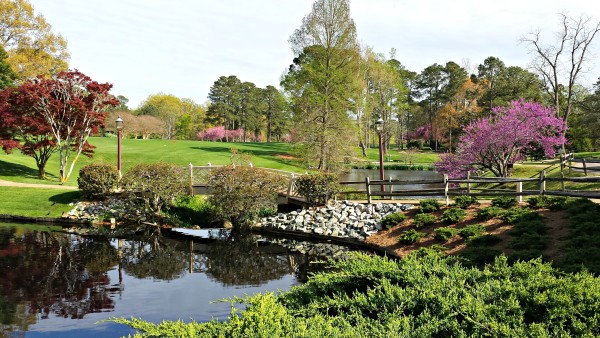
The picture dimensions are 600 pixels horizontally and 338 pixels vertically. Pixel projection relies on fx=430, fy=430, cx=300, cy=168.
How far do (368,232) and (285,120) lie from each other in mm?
74681

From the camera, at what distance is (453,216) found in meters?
15.7

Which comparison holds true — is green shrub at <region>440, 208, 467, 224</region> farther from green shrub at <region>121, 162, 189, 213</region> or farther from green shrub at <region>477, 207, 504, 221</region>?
green shrub at <region>121, 162, 189, 213</region>

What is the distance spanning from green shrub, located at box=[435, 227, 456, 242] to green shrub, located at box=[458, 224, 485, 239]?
0.28 meters

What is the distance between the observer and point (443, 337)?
4965 mm

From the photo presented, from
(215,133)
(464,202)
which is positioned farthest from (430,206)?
(215,133)

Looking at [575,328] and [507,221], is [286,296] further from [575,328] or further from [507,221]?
[507,221]

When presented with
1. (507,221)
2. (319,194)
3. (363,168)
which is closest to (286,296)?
(507,221)

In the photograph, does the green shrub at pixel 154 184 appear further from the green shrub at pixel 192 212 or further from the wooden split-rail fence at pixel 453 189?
the wooden split-rail fence at pixel 453 189

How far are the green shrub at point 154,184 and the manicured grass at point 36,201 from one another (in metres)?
4.74

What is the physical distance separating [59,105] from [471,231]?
25362 millimetres

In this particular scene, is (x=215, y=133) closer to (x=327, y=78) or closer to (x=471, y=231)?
(x=327, y=78)

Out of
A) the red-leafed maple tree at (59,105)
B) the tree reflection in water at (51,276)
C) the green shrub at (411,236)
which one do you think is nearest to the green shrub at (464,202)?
the green shrub at (411,236)

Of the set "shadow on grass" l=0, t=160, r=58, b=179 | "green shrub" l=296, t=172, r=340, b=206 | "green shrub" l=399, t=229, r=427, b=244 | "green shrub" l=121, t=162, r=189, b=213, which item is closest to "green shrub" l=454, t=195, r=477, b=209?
"green shrub" l=399, t=229, r=427, b=244

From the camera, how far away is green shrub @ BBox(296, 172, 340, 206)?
799 inches
